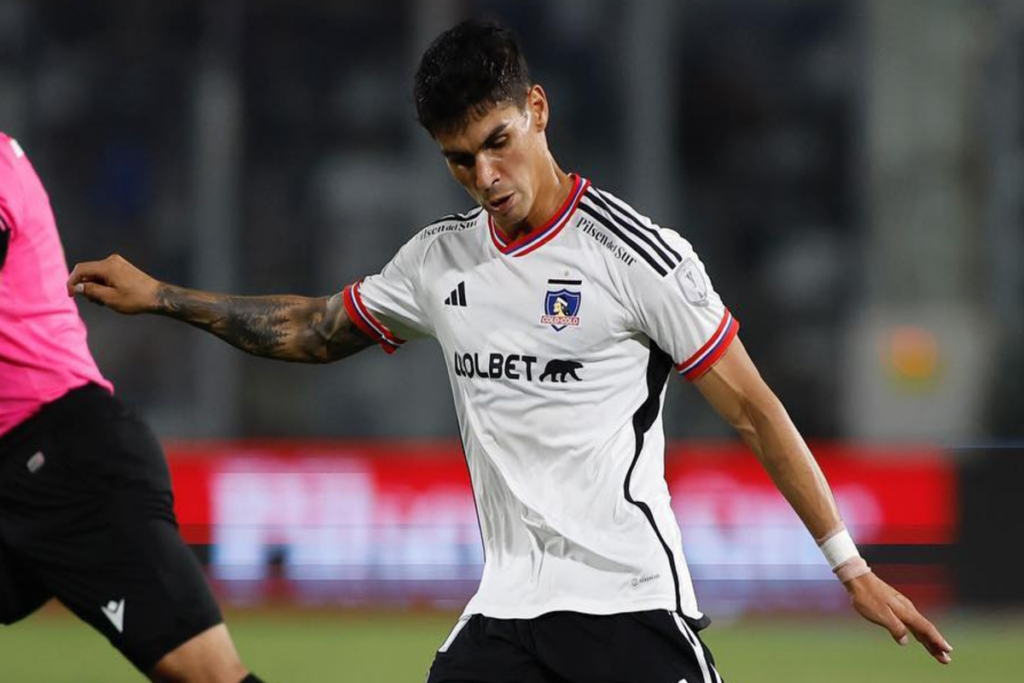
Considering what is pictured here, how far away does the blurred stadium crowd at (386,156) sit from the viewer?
15.1m

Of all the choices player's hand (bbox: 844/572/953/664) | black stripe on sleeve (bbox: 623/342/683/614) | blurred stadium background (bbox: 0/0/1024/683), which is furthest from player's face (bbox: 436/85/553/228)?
blurred stadium background (bbox: 0/0/1024/683)

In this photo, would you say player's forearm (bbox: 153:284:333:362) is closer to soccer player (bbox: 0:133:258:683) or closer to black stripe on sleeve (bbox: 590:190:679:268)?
soccer player (bbox: 0:133:258:683)

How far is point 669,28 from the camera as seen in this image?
1550 centimetres

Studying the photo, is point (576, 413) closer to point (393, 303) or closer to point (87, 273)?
point (393, 303)

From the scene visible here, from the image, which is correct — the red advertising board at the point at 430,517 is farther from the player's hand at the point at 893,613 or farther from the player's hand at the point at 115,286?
the player's hand at the point at 893,613

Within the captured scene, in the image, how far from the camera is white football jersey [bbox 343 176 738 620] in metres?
3.81

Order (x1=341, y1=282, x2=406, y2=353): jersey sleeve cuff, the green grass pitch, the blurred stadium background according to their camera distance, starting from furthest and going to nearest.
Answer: the blurred stadium background, the green grass pitch, (x1=341, y1=282, x2=406, y2=353): jersey sleeve cuff

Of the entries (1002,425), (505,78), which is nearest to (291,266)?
(1002,425)

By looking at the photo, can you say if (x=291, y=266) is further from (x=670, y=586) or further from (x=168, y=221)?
(x=670, y=586)

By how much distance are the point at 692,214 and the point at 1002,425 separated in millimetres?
3499

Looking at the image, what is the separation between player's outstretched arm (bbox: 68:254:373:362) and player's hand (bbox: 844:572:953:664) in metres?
1.37

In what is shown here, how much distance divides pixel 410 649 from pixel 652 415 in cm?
552

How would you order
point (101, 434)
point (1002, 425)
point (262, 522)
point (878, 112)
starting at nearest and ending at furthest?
point (101, 434) → point (262, 522) → point (1002, 425) → point (878, 112)

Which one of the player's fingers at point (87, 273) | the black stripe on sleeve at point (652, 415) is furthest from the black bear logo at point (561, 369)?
the player's fingers at point (87, 273)
